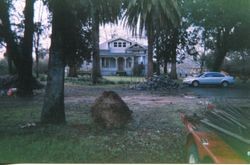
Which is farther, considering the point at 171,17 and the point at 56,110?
the point at 171,17

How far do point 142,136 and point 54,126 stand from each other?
1.79 meters

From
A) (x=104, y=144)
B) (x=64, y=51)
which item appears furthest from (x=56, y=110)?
(x=104, y=144)

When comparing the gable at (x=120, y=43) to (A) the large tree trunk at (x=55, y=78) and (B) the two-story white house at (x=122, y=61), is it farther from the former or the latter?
(A) the large tree trunk at (x=55, y=78)

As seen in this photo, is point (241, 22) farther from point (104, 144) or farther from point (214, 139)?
point (214, 139)

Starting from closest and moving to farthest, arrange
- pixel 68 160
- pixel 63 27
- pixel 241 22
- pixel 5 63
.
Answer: pixel 68 160
pixel 63 27
pixel 241 22
pixel 5 63

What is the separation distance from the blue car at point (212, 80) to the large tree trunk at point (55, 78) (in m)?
12.5

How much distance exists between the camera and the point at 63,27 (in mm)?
7695

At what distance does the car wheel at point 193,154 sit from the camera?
4.20 m

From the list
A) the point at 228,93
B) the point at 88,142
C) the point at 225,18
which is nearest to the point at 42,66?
the point at 228,93

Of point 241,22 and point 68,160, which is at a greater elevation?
point 241,22

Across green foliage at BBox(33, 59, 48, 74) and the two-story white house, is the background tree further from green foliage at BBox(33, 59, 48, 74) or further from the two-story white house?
the two-story white house

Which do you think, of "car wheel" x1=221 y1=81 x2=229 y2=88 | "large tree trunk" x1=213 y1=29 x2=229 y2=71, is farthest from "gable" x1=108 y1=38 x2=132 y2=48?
"car wheel" x1=221 y1=81 x2=229 y2=88

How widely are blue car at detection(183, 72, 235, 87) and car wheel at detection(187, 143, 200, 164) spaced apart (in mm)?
14934

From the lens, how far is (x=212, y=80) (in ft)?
80.1
